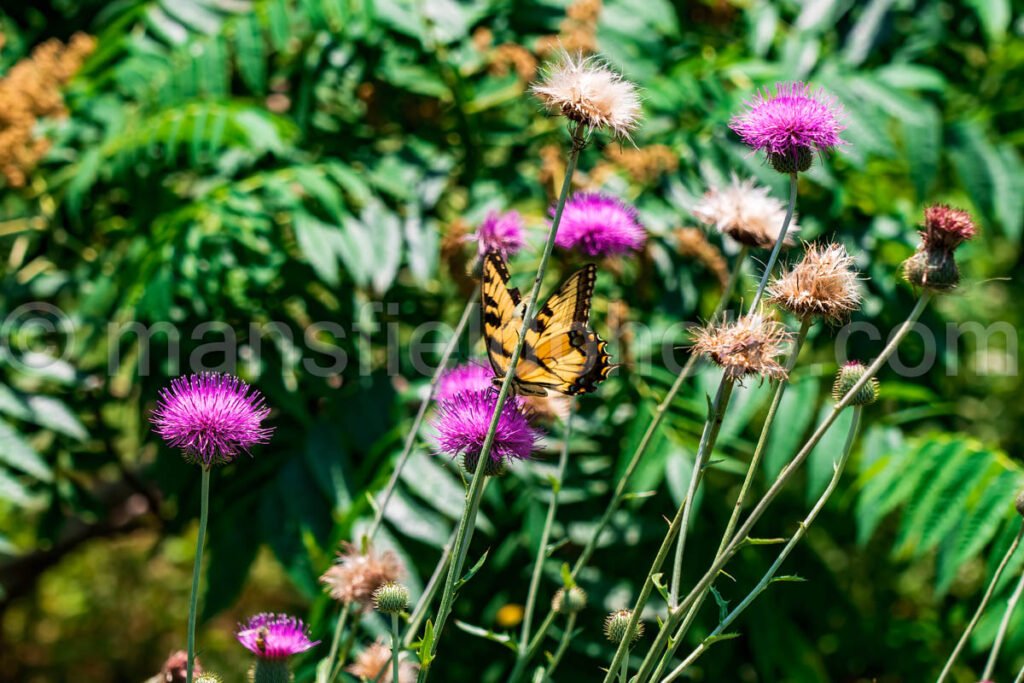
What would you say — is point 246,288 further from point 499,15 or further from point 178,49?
point 499,15

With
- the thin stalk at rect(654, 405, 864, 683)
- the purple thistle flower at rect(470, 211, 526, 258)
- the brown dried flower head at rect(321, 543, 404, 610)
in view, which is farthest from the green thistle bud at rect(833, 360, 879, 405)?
the brown dried flower head at rect(321, 543, 404, 610)

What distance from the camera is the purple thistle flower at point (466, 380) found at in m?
1.96

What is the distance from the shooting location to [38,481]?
13.1ft

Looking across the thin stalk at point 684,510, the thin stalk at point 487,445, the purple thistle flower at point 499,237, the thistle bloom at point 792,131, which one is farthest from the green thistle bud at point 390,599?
→ the thistle bloom at point 792,131

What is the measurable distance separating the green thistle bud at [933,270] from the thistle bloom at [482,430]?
702 millimetres

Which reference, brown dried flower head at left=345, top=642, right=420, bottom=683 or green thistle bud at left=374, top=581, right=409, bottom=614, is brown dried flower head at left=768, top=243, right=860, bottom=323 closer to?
green thistle bud at left=374, top=581, right=409, bottom=614

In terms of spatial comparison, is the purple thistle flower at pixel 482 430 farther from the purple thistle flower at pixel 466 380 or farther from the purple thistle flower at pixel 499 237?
the purple thistle flower at pixel 499 237

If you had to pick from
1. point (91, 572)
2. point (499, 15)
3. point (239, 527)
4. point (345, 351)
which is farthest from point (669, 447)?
point (91, 572)

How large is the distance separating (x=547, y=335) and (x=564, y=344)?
4 centimetres

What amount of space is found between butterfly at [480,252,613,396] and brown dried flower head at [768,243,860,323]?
1.16ft

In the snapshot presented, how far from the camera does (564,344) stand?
1948mm

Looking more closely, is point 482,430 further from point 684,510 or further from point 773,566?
point 773,566

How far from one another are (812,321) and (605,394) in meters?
1.72

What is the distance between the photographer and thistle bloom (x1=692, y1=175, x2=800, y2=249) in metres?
2.19
